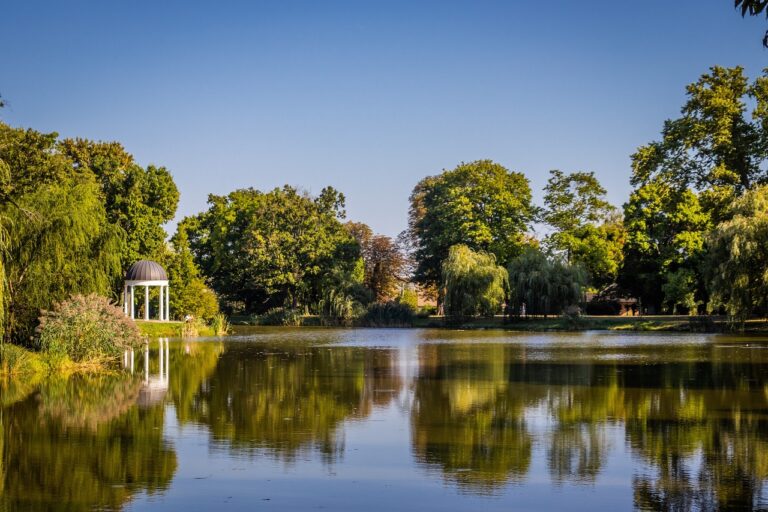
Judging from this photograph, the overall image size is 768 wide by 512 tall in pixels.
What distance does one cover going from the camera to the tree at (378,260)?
283ft

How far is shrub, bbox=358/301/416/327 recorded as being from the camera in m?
63.8

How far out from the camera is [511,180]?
71.1m

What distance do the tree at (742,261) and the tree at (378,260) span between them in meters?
45.2

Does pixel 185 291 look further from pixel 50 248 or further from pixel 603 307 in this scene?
pixel 603 307

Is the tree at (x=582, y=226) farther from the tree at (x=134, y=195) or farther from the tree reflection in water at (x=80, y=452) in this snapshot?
the tree reflection in water at (x=80, y=452)

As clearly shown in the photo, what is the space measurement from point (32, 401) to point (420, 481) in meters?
10.5

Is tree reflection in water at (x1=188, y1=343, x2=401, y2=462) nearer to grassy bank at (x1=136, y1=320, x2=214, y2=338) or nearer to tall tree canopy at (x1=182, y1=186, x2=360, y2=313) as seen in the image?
grassy bank at (x1=136, y1=320, x2=214, y2=338)

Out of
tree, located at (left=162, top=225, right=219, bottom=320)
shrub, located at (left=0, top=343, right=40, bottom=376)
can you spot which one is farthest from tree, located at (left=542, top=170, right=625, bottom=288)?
shrub, located at (left=0, top=343, right=40, bottom=376)

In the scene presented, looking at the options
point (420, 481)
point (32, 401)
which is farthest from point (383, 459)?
point (32, 401)

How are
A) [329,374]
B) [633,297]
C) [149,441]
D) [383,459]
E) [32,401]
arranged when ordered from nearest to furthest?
[383,459]
[149,441]
[32,401]
[329,374]
[633,297]

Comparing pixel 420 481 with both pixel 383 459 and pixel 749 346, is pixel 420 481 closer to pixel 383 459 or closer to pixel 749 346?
pixel 383 459

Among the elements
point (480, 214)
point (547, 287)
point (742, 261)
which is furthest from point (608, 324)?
point (480, 214)

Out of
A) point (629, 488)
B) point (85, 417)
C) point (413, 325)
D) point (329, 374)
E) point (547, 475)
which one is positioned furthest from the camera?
point (413, 325)

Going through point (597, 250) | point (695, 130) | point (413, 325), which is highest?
point (695, 130)
